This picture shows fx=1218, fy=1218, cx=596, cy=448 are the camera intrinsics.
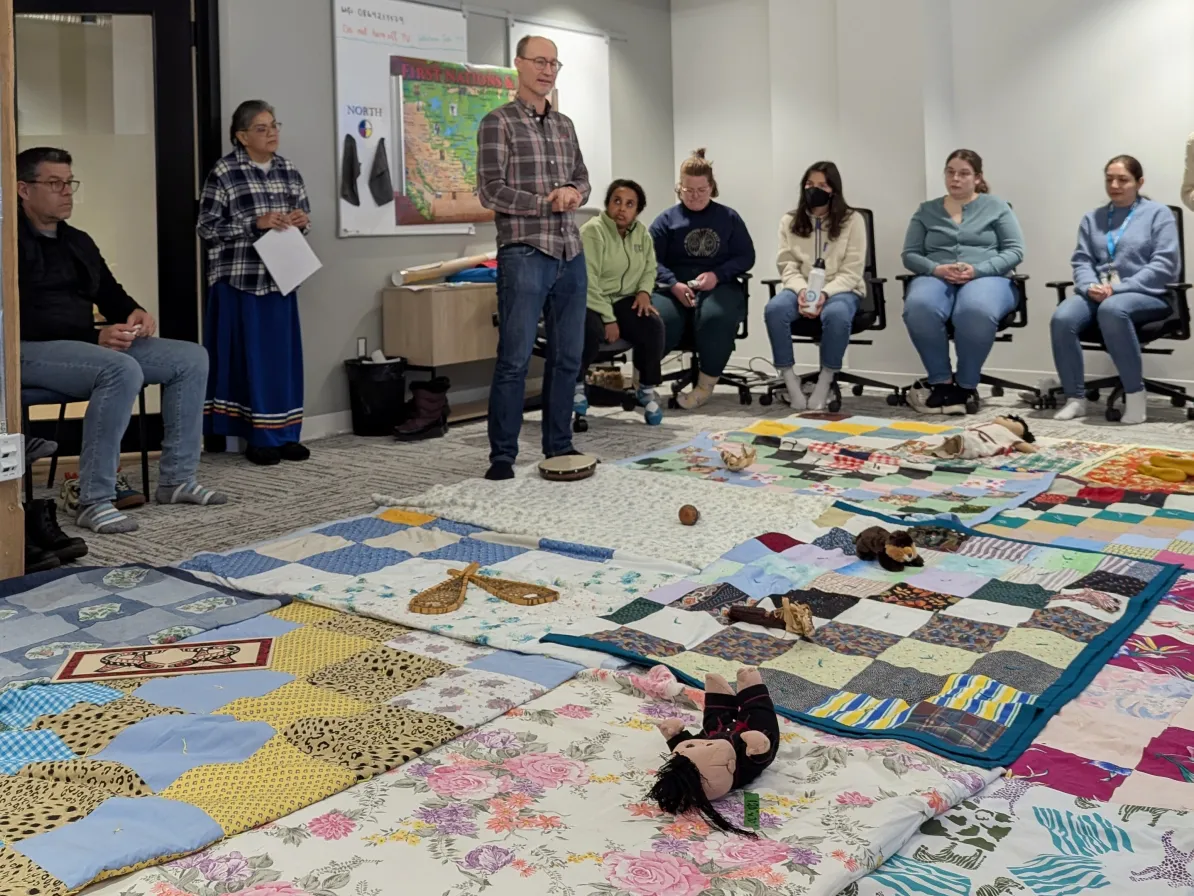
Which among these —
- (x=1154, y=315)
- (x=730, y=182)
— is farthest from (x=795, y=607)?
(x=730, y=182)

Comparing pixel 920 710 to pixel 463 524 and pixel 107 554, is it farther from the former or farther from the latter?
pixel 107 554

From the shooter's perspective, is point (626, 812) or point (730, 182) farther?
point (730, 182)

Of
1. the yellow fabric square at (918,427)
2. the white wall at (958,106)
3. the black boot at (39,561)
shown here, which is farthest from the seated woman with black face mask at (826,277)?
the black boot at (39,561)

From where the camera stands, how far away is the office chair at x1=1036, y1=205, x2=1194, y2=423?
5488 mm

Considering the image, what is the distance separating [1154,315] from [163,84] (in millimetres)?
4439

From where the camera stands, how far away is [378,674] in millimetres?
2559

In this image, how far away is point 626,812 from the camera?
6.42 feet

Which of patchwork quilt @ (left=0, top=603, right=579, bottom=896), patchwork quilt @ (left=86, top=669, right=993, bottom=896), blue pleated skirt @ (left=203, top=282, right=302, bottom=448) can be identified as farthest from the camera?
blue pleated skirt @ (left=203, top=282, right=302, bottom=448)

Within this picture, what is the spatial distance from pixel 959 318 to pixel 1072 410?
0.68m

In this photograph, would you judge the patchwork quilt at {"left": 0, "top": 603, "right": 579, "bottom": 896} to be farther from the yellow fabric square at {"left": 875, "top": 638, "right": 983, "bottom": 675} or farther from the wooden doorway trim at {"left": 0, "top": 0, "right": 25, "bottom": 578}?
the wooden doorway trim at {"left": 0, "top": 0, "right": 25, "bottom": 578}

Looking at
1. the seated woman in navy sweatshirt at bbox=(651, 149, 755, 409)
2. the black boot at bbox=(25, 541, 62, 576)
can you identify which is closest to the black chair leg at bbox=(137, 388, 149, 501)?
the black boot at bbox=(25, 541, 62, 576)

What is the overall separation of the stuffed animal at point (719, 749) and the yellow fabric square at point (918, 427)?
3179mm

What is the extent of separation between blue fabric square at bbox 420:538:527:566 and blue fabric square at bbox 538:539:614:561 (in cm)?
7

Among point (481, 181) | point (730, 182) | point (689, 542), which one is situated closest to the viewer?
point (689, 542)
